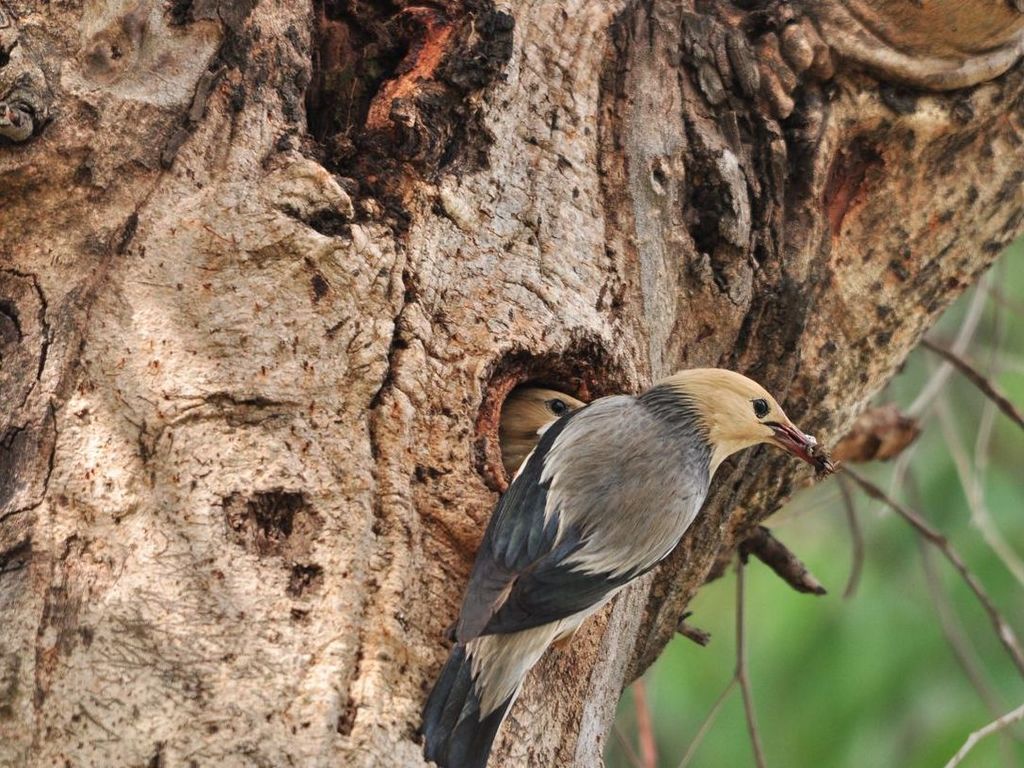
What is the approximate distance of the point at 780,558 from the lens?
169 inches

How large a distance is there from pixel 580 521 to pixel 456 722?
64cm

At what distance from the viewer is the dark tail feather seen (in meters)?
2.60

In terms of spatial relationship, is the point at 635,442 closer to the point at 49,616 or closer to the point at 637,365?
the point at 637,365

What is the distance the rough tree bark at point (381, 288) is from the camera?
2.61 metres

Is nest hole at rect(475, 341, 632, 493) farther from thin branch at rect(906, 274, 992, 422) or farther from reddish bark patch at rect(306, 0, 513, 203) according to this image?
thin branch at rect(906, 274, 992, 422)

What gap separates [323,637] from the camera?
2.64 meters

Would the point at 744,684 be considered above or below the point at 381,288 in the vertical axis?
below

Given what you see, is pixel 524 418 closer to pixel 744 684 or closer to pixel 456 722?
pixel 744 684

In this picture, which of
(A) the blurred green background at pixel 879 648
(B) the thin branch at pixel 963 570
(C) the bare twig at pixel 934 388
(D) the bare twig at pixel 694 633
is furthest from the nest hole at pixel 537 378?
(A) the blurred green background at pixel 879 648

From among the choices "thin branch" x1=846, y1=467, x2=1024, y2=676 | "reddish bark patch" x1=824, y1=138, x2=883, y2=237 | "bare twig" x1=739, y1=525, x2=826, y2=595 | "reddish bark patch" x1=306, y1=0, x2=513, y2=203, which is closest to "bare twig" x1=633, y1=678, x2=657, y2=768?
"bare twig" x1=739, y1=525, x2=826, y2=595

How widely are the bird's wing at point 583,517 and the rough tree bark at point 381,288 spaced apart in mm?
128

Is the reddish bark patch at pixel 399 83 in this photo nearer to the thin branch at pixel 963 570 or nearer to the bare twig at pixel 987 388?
the bare twig at pixel 987 388

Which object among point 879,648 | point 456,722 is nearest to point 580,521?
point 456,722

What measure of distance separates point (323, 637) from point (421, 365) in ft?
2.30
